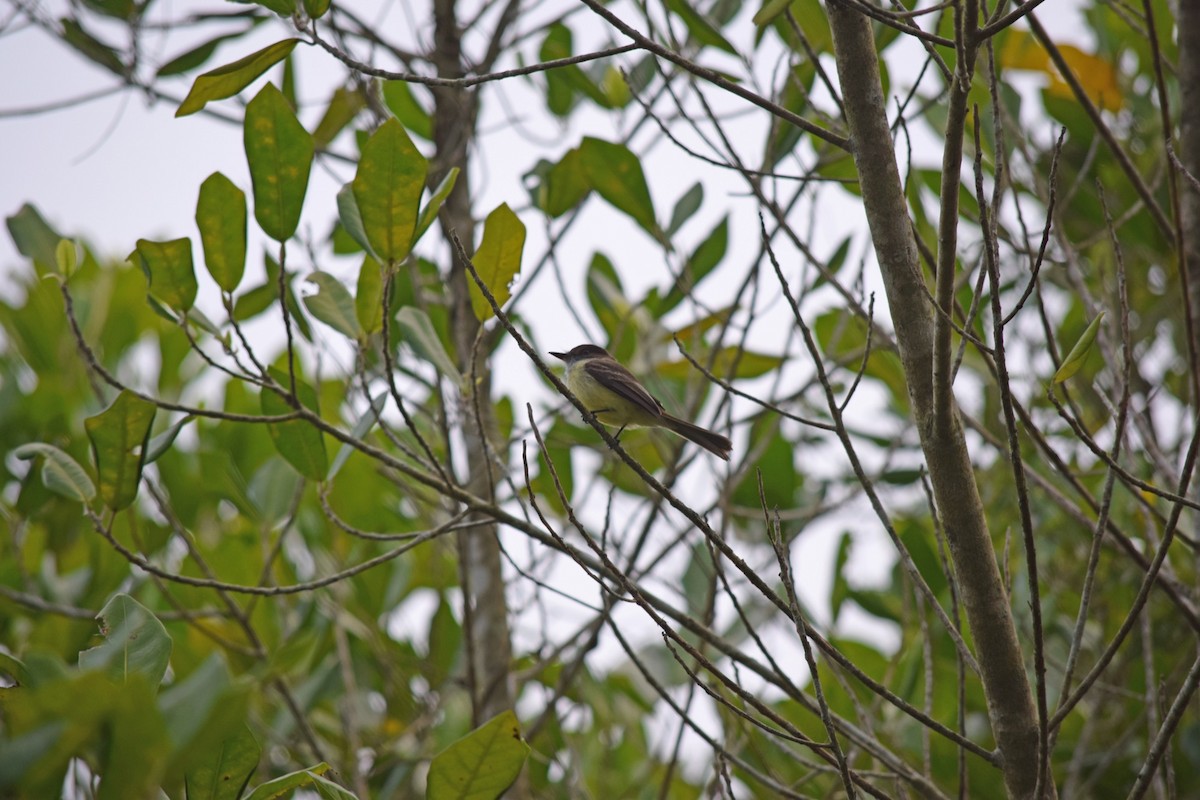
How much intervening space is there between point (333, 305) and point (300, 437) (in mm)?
380

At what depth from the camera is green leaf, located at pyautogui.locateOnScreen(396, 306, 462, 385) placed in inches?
118

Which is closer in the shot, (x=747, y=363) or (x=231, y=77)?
(x=231, y=77)

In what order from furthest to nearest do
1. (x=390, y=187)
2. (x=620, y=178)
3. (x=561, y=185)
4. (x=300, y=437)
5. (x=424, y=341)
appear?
(x=561, y=185) → (x=620, y=178) → (x=424, y=341) → (x=300, y=437) → (x=390, y=187)

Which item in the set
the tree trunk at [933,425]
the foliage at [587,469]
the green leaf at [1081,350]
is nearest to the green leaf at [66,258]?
the foliage at [587,469]

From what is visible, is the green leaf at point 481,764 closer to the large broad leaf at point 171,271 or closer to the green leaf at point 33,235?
the large broad leaf at point 171,271

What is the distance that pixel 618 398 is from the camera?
15.4 ft

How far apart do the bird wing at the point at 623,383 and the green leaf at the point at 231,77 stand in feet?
6.83

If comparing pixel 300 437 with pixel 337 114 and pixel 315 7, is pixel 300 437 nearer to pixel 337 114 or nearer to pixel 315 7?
pixel 315 7

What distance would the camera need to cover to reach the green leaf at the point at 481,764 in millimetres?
2061

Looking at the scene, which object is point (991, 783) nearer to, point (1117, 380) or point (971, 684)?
point (971, 684)

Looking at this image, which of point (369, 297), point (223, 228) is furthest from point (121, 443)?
point (369, 297)

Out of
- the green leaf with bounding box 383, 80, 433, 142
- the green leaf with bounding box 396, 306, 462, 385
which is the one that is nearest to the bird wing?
the green leaf with bounding box 383, 80, 433, 142

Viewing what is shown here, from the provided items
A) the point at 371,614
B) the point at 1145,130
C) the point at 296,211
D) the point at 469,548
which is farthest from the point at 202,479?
the point at 1145,130

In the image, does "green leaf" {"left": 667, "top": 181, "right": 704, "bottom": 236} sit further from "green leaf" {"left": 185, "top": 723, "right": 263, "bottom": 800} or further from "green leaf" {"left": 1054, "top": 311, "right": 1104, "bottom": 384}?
"green leaf" {"left": 185, "top": 723, "right": 263, "bottom": 800}
